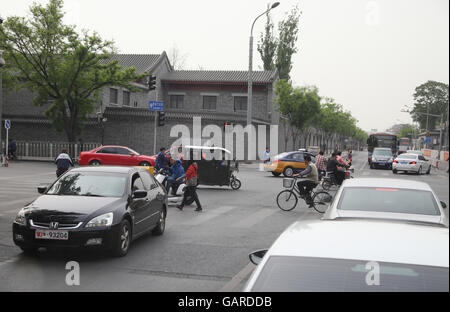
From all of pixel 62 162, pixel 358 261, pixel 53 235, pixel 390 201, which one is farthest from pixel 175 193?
pixel 358 261

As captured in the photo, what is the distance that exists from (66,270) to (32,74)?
3102cm

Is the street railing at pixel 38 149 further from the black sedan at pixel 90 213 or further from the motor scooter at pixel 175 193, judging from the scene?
the black sedan at pixel 90 213

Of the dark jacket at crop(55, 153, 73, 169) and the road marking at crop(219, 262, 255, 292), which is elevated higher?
the dark jacket at crop(55, 153, 73, 169)

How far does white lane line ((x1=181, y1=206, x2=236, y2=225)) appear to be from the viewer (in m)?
11.7

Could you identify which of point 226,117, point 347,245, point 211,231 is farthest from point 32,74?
point 347,245

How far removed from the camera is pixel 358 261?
2.53 metres

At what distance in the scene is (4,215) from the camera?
11.8 m

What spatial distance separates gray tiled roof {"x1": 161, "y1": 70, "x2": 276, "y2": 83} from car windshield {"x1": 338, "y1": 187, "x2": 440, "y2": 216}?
43.8 metres

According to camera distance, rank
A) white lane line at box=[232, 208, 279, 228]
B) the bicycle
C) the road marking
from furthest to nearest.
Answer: the bicycle
white lane line at box=[232, 208, 279, 228]
the road marking

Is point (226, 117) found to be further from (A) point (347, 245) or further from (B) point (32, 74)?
(A) point (347, 245)

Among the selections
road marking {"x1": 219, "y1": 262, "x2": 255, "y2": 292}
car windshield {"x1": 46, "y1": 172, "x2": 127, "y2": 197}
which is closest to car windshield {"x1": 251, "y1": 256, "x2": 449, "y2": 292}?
road marking {"x1": 219, "y1": 262, "x2": 255, "y2": 292}

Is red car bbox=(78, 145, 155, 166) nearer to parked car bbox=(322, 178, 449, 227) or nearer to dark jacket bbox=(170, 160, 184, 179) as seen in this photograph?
dark jacket bbox=(170, 160, 184, 179)

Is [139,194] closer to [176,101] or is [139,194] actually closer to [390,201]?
[390,201]

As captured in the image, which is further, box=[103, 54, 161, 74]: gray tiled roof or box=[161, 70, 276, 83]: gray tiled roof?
box=[161, 70, 276, 83]: gray tiled roof
